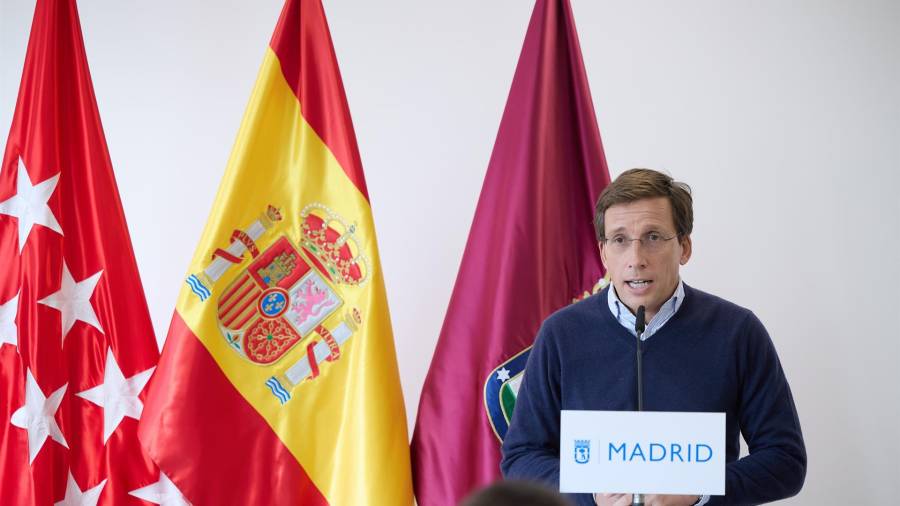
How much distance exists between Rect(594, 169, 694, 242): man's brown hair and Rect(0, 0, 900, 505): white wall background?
3.08ft

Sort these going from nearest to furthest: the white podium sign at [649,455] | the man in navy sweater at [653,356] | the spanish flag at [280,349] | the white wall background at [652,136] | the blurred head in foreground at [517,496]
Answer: the blurred head in foreground at [517,496] < the white podium sign at [649,455] < the man in navy sweater at [653,356] < the spanish flag at [280,349] < the white wall background at [652,136]

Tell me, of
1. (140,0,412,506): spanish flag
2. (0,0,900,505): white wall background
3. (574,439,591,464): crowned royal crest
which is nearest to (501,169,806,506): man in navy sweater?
(574,439,591,464): crowned royal crest

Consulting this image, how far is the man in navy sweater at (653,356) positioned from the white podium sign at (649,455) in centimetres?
25

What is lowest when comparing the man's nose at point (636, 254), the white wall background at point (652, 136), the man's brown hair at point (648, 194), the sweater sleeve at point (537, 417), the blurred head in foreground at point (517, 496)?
A: the blurred head in foreground at point (517, 496)

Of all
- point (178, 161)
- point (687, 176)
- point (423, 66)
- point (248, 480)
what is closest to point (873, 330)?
point (687, 176)

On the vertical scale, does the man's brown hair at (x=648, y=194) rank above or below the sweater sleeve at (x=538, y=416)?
above

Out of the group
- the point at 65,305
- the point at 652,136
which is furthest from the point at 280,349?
the point at 652,136

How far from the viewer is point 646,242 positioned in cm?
175

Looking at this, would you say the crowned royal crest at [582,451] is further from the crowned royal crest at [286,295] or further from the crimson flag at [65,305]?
the crimson flag at [65,305]

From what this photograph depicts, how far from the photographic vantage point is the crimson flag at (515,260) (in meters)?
2.19

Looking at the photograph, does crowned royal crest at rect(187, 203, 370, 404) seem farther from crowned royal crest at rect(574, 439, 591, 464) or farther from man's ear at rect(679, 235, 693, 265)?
crowned royal crest at rect(574, 439, 591, 464)

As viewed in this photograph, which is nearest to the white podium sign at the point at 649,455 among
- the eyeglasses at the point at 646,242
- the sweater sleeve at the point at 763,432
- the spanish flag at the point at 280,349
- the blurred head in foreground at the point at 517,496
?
the sweater sleeve at the point at 763,432

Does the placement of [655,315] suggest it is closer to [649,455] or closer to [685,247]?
[685,247]

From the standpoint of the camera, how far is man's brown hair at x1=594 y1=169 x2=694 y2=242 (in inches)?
69.7
